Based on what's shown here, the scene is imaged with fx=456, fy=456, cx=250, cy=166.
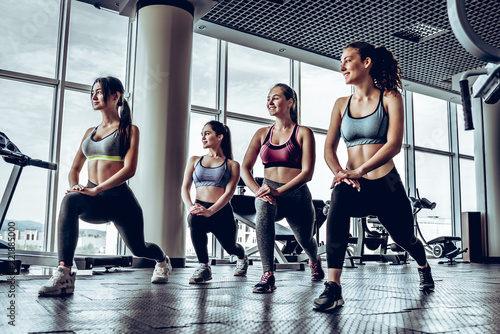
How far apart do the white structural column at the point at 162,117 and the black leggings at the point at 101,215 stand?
2.54 metres

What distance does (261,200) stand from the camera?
263 centimetres

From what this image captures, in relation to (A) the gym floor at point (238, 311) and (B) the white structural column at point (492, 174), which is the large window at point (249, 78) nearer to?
(B) the white structural column at point (492, 174)

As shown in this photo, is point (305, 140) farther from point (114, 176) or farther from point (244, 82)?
point (244, 82)

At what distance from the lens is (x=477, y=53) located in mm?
1105

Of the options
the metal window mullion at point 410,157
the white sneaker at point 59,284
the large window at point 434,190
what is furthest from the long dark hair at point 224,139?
the large window at point 434,190

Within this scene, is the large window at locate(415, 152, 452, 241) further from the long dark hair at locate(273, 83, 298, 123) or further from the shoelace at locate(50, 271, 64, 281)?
the shoelace at locate(50, 271, 64, 281)

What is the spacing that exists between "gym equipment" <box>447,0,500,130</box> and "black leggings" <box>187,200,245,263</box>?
2.16 metres

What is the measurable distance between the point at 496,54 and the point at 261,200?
1690mm

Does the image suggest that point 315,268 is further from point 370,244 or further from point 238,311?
point 370,244

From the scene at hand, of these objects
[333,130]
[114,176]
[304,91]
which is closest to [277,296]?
[333,130]

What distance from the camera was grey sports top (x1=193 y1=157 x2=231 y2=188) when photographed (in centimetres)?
325

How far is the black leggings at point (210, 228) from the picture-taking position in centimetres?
311

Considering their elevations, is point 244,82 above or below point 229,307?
above

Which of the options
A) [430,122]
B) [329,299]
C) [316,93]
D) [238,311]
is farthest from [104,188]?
[430,122]
